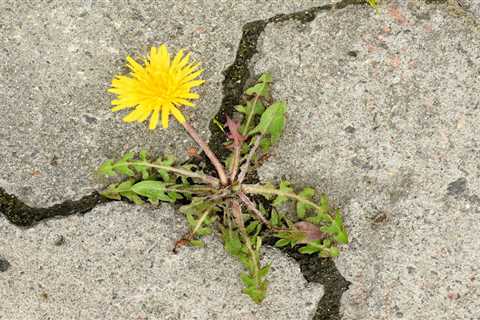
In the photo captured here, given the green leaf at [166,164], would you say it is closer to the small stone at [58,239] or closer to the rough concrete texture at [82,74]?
the rough concrete texture at [82,74]

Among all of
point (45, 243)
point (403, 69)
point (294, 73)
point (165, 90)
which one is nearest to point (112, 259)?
point (45, 243)

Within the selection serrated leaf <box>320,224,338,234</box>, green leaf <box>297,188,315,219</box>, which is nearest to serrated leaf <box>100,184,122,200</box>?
green leaf <box>297,188,315,219</box>

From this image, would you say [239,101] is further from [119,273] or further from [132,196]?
[119,273]

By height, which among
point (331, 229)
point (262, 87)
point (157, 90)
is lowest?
point (331, 229)

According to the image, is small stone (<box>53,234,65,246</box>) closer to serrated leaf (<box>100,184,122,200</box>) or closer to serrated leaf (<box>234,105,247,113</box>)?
serrated leaf (<box>100,184,122,200</box>)

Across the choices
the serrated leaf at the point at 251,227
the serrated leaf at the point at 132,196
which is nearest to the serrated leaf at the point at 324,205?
the serrated leaf at the point at 251,227

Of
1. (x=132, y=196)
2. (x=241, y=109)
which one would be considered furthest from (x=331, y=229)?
(x=132, y=196)

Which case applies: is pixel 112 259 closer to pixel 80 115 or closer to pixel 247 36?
pixel 80 115
